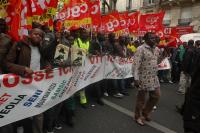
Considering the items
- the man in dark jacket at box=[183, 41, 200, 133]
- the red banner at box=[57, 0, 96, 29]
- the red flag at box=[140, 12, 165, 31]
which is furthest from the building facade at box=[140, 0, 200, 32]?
the man in dark jacket at box=[183, 41, 200, 133]

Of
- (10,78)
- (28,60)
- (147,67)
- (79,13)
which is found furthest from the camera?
(79,13)

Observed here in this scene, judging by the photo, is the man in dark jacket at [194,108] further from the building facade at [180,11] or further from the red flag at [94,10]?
the building facade at [180,11]

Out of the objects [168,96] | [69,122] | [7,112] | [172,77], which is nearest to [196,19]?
[172,77]

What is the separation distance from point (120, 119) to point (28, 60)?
2.69m

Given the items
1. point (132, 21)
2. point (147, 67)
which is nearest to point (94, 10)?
point (147, 67)

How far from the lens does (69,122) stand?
568cm

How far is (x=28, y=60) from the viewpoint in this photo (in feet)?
13.7

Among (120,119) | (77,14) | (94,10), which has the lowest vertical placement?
(120,119)

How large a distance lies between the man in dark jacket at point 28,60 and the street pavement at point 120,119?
3.43 ft

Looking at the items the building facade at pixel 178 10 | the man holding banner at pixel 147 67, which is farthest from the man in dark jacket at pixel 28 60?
the building facade at pixel 178 10

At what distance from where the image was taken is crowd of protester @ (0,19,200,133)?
3.26m

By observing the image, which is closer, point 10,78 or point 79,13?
point 10,78

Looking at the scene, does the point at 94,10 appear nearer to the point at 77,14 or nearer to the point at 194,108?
the point at 77,14

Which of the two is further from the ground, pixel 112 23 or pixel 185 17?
pixel 185 17
